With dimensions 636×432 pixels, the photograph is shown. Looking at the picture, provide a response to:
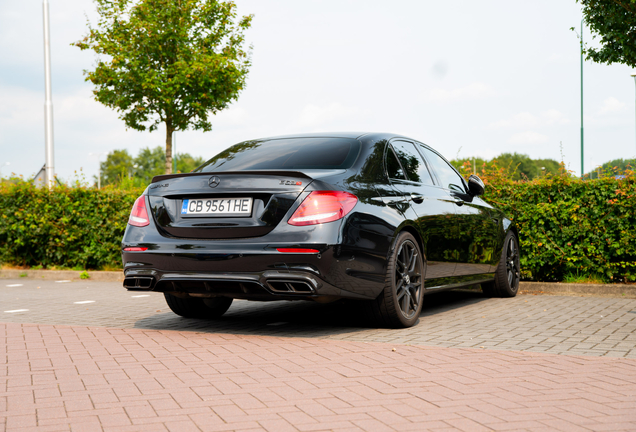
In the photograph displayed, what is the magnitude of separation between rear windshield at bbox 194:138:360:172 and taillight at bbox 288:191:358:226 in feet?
1.69

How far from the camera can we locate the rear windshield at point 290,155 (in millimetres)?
5859

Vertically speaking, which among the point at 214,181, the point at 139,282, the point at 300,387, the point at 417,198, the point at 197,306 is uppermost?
the point at 214,181

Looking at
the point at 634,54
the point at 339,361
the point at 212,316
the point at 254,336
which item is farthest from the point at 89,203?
the point at 634,54

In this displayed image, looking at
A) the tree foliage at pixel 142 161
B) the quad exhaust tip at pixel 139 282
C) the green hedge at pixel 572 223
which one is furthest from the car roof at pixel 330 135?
the tree foliage at pixel 142 161

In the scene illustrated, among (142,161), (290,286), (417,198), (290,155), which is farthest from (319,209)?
(142,161)

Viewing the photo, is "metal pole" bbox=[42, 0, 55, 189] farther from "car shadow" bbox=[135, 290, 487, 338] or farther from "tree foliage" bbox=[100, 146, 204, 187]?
"tree foliage" bbox=[100, 146, 204, 187]

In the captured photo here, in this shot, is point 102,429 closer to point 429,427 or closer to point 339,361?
point 429,427

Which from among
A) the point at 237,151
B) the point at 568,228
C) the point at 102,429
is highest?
the point at 237,151

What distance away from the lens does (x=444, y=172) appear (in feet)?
24.6

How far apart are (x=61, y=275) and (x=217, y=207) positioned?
793 centimetres

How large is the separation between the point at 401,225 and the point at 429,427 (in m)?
2.76

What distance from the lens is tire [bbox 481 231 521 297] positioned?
8422 millimetres

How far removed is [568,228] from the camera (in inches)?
354

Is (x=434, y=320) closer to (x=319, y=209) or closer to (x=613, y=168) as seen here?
(x=319, y=209)
